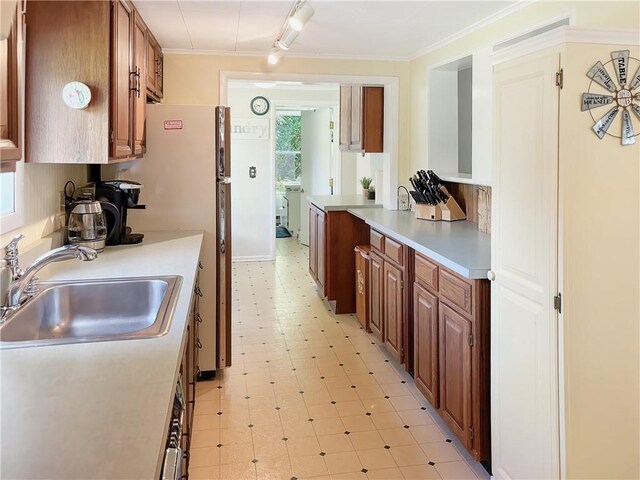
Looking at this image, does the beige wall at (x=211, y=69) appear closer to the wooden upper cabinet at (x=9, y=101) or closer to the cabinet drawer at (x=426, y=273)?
the cabinet drawer at (x=426, y=273)

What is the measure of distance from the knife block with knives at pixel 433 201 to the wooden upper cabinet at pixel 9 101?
9.35ft

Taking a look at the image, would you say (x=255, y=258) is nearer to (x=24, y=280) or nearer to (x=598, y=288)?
(x=24, y=280)

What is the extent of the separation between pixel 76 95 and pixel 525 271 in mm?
1864

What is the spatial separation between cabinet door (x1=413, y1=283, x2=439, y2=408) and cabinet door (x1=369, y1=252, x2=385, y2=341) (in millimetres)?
698

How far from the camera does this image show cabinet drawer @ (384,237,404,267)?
3.26 m

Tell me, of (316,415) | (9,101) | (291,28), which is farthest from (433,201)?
(9,101)

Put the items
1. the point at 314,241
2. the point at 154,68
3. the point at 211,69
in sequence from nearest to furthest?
the point at 154,68 → the point at 211,69 → the point at 314,241

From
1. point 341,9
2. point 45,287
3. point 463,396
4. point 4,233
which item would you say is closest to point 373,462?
point 463,396

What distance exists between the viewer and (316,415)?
2.85 meters

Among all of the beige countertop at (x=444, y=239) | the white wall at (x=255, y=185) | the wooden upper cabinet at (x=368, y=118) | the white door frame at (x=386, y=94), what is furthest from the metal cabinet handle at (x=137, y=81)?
the white wall at (x=255, y=185)

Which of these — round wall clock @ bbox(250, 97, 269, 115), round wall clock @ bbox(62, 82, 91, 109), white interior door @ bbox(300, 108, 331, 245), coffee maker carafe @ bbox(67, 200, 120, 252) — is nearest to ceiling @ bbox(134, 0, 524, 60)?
round wall clock @ bbox(62, 82, 91, 109)

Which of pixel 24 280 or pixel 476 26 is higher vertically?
pixel 476 26

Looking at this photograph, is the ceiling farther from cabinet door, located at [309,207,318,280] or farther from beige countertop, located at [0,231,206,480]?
beige countertop, located at [0,231,206,480]

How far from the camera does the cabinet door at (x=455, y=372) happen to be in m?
2.33
